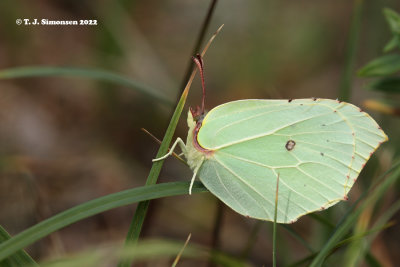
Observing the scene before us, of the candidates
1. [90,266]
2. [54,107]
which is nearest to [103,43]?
[54,107]

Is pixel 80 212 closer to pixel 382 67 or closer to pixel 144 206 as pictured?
pixel 144 206

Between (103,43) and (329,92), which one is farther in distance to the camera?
(329,92)

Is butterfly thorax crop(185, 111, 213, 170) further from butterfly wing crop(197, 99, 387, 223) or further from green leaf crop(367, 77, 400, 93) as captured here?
green leaf crop(367, 77, 400, 93)

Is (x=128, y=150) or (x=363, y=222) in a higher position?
(x=363, y=222)

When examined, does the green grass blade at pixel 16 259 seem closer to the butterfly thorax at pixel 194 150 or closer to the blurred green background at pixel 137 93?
the butterfly thorax at pixel 194 150

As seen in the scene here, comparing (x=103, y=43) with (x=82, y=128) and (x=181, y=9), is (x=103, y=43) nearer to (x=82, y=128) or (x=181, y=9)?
(x=82, y=128)

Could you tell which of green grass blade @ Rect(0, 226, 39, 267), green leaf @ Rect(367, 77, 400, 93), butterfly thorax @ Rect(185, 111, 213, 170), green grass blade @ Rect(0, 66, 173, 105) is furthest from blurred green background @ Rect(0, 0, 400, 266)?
green grass blade @ Rect(0, 226, 39, 267)
